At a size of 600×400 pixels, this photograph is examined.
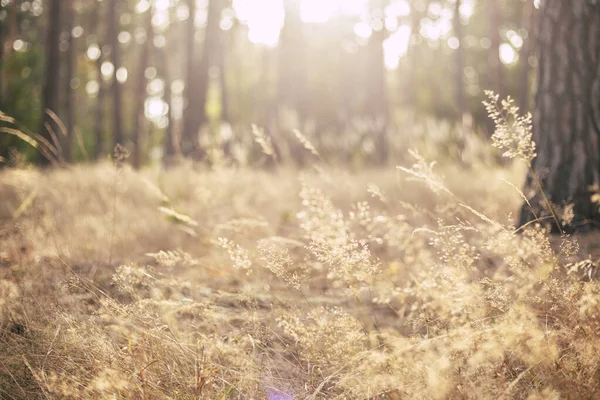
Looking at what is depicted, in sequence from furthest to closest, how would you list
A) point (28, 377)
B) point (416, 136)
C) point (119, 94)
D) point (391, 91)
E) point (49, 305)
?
point (391, 91)
point (119, 94)
point (416, 136)
point (49, 305)
point (28, 377)

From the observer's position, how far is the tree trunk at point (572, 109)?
9.57 ft

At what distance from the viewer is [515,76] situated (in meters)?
22.1

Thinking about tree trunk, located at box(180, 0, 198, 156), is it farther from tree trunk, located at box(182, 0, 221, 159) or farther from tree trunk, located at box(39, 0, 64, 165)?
tree trunk, located at box(39, 0, 64, 165)

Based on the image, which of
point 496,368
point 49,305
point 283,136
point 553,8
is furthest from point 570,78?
point 283,136

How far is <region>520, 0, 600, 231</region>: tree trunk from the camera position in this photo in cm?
292

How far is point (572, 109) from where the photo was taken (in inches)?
117

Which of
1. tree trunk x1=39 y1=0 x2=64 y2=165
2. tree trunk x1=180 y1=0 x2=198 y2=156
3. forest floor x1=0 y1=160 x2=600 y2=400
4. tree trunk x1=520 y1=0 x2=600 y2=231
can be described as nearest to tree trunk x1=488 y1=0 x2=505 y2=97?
tree trunk x1=180 y1=0 x2=198 y2=156

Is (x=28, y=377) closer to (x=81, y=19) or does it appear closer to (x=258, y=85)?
(x=81, y=19)

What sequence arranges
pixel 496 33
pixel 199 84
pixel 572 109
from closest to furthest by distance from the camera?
pixel 572 109 < pixel 199 84 < pixel 496 33

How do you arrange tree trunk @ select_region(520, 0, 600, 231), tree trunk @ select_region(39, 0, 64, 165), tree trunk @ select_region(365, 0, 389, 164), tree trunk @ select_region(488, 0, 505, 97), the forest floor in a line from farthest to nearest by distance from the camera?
tree trunk @ select_region(365, 0, 389, 164) → tree trunk @ select_region(488, 0, 505, 97) → tree trunk @ select_region(39, 0, 64, 165) → tree trunk @ select_region(520, 0, 600, 231) → the forest floor

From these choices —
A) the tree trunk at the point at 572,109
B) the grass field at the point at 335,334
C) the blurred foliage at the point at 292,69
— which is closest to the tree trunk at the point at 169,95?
the blurred foliage at the point at 292,69

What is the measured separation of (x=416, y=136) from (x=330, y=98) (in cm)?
1482

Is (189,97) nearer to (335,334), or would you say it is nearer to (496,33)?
(496,33)

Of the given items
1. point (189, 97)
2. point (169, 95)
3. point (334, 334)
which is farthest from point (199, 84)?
point (334, 334)
